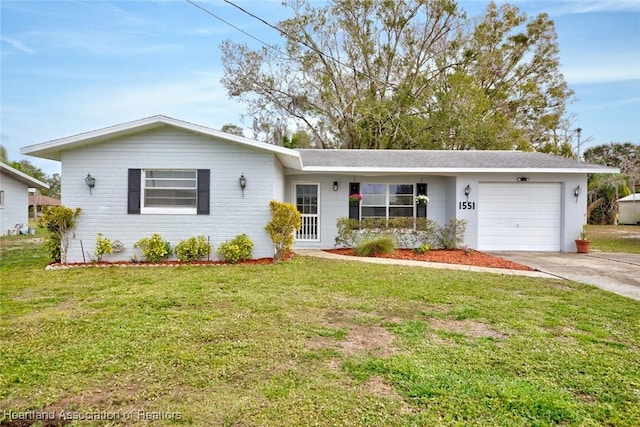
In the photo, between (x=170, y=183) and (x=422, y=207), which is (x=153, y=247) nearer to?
(x=170, y=183)

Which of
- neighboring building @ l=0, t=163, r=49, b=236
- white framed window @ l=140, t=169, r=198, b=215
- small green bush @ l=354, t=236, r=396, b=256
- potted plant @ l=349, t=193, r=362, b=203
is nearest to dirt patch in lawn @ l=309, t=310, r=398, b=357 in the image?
small green bush @ l=354, t=236, r=396, b=256

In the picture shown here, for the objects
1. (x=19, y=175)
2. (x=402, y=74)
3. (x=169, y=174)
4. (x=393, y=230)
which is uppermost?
(x=402, y=74)

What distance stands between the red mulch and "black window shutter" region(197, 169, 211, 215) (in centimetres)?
403

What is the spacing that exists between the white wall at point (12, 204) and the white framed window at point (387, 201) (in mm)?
17532

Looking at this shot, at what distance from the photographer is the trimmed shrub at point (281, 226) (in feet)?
29.2

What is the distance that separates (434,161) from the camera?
1220 cm

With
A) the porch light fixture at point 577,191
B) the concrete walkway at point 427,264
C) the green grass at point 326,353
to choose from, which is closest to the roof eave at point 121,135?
the concrete walkway at point 427,264

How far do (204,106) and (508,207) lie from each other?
16.3 m

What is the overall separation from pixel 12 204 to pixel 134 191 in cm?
1419

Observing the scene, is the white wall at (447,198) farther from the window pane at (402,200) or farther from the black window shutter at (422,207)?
the window pane at (402,200)

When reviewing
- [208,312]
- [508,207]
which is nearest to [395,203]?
[508,207]

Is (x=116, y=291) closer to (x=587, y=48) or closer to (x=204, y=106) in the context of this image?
(x=204, y=106)

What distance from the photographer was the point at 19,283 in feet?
21.9

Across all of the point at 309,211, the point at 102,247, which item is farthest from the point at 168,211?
the point at 309,211
